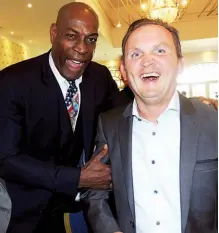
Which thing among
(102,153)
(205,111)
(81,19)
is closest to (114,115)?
(102,153)

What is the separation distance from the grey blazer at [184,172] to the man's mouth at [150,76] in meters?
0.19

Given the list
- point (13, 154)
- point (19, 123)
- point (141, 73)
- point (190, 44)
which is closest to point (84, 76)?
point (19, 123)

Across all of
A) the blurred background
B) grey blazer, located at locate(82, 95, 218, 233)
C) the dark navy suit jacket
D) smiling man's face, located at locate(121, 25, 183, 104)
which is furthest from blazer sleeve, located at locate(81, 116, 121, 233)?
the blurred background

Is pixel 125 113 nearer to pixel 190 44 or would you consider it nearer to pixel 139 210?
pixel 139 210

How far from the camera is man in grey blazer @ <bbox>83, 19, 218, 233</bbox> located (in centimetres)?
126

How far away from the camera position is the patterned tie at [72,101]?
1.96 m

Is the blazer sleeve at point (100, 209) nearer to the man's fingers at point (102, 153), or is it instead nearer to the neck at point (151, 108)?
the man's fingers at point (102, 153)

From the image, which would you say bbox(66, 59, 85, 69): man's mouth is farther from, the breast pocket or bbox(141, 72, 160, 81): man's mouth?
the breast pocket

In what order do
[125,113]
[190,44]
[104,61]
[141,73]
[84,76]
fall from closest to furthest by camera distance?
[141,73], [125,113], [84,76], [190,44], [104,61]

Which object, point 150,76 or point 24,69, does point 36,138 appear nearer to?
point 24,69

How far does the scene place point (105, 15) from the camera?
1043 centimetres

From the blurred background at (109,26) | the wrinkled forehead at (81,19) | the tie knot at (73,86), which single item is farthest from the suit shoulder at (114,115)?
the blurred background at (109,26)

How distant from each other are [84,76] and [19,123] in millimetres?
554

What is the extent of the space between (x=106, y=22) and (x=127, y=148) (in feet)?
31.6
